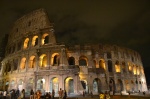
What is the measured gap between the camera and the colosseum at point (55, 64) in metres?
24.6

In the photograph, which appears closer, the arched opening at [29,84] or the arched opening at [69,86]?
the arched opening at [69,86]

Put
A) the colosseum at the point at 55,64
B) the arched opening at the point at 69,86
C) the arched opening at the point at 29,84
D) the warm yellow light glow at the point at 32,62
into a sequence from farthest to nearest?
1. the warm yellow light glow at the point at 32,62
2. the arched opening at the point at 29,84
3. the arched opening at the point at 69,86
4. the colosseum at the point at 55,64

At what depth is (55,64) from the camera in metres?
27.5

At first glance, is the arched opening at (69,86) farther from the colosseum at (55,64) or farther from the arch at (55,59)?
the arch at (55,59)

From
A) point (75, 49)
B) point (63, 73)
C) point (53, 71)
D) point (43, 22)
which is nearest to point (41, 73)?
point (53, 71)

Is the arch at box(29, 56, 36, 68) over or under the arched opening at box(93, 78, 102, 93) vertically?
over

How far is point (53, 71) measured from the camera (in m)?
24.5

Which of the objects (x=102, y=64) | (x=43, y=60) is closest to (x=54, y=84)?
(x=43, y=60)

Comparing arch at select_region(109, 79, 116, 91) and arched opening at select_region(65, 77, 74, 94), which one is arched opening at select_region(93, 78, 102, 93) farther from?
arched opening at select_region(65, 77, 74, 94)

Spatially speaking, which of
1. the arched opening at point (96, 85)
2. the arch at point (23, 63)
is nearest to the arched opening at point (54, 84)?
the arched opening at point (96, 85)

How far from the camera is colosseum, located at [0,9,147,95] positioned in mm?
24641

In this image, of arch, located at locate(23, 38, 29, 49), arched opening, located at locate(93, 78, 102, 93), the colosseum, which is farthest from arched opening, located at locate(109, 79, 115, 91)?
arch, located at locate(23, 38, 29, 49)

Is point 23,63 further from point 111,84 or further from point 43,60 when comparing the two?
point 111,84

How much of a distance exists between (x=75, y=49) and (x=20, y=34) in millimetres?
12226
